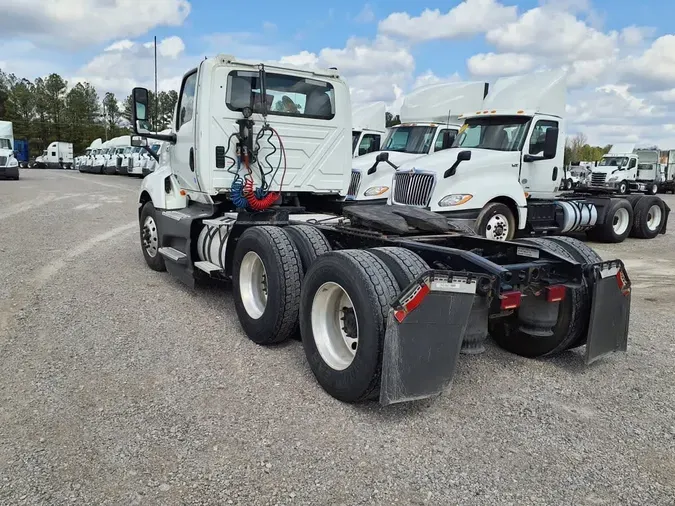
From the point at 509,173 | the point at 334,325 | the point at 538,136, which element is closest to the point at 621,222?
the point at 538,136

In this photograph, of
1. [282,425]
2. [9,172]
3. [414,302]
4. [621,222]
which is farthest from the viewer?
[9,172]

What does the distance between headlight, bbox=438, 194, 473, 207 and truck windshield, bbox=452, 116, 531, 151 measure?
5.63 feet

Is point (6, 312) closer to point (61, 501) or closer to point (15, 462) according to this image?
point (15, 462)

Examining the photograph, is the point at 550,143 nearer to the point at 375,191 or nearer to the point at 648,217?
the point at 375,191

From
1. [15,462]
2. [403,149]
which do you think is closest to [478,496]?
[15,462]

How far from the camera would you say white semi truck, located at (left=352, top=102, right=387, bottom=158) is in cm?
1634

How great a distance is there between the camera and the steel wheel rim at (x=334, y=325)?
4027 millimetres

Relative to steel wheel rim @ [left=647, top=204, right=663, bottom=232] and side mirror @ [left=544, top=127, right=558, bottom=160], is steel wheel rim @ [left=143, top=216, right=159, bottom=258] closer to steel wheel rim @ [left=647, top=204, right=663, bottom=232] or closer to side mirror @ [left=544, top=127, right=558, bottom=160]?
side mirror @ [left=544, top=127, right=558, bottom=160]

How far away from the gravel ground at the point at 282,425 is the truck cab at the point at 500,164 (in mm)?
4377

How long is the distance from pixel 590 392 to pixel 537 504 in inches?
62.6

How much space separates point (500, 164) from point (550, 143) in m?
1.30

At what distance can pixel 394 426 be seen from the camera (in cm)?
357

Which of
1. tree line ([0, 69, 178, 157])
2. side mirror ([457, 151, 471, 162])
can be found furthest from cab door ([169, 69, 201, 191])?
tree line ([0, 69, 178, 157])

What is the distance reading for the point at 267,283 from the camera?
482cm
